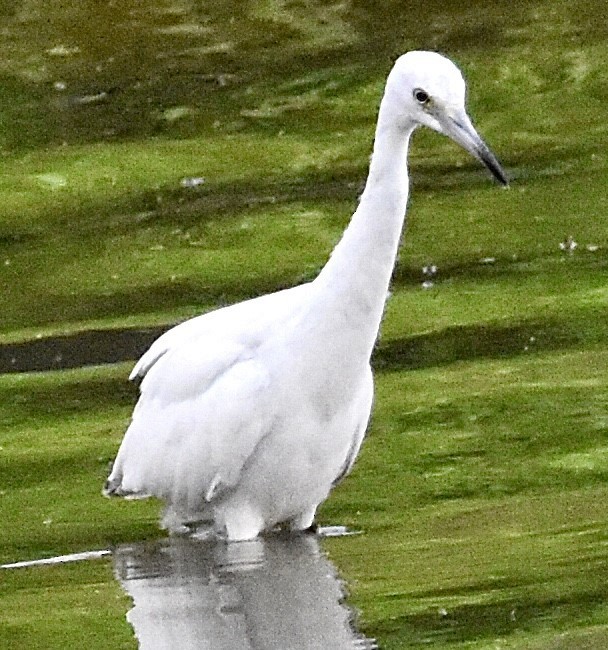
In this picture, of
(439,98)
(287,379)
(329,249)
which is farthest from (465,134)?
(329,249)

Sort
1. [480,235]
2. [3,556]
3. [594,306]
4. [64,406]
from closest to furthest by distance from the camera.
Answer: [3,556], [64,406], [594,306], [480,235]

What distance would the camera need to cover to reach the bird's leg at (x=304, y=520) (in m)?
10.0

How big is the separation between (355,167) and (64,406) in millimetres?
7185

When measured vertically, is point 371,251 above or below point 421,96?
below

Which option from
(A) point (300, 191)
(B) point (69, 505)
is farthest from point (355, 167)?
(B) point (69, 505)

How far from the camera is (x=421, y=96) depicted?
9.05 metres

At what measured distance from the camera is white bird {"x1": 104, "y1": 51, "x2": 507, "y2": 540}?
919 cm

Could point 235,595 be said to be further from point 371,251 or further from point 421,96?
point 421,96

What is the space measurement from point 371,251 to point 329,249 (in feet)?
23.4

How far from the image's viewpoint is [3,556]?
9961 millimetres

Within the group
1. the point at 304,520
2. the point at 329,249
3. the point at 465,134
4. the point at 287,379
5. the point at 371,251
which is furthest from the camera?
the point at 329,249

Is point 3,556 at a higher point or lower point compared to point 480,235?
higher

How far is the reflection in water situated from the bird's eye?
6.40 ft

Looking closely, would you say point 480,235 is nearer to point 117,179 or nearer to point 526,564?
point 117,179
